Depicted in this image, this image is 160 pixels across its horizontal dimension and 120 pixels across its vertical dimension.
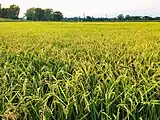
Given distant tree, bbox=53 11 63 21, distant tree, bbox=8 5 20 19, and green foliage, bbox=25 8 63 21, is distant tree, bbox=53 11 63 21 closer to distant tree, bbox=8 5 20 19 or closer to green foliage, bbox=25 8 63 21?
green foliage, bbox=25 8 63 21

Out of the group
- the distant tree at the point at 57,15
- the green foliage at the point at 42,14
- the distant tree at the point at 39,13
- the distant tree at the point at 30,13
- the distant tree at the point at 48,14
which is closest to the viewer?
the distant tree at the point at 57,15

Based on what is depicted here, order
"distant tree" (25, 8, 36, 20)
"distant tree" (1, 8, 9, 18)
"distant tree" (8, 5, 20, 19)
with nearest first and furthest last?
"distant tree" (1, 8, 9, 18) < "distant tree" (8, 5, 20, 19) < "distant tree" (25, 8, 36, 20)

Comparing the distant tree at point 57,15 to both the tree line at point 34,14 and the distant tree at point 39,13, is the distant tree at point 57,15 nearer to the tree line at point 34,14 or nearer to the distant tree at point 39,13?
the tree line at point 34,14

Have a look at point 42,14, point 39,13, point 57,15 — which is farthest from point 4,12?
point 57,15

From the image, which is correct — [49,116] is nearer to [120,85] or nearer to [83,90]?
[83,90]

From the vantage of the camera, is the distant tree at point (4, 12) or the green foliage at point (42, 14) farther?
the distant tree at point (4, 12)

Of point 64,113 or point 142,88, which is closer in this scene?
point 64,113

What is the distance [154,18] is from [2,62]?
54.4m

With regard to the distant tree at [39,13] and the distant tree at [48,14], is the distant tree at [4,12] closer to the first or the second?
the distant tree at [39,13]

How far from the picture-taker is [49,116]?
2.54 meters

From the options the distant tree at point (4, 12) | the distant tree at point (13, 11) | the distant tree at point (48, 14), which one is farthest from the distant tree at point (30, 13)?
the distant tree at point (4, 12)

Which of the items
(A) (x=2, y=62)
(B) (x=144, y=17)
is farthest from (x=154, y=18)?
(A) (x=2, y=62)

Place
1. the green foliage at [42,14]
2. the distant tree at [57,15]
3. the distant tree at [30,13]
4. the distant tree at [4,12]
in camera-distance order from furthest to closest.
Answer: the distant tree at [30,13] → the distant tree at [4,12] → the green foliage at [42,14] → the distant tree at [57,15]

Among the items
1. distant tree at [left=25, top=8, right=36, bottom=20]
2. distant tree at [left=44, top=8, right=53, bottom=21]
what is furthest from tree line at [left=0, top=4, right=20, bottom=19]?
distant tree at [left=44, top=8, right=53, bottom=21]
